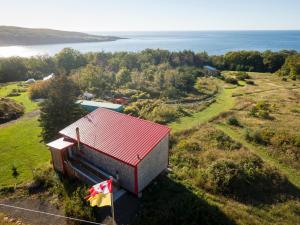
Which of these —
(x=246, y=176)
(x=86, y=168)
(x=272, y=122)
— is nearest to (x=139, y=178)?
(x=86, y=168)

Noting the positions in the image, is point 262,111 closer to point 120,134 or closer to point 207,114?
point 207,114

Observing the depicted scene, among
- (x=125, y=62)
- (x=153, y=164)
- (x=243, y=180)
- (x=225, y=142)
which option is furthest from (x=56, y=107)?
(x=125, y=62)

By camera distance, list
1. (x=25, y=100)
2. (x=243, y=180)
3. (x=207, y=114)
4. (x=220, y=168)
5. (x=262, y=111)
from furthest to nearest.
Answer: (x=25, y=100) < (x=207, y=114) < (x=262, y=111) < (x=220, y=168) < (x=243, y=180)

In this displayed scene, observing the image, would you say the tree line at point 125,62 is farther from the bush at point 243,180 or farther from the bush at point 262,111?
the bush at point 243,180

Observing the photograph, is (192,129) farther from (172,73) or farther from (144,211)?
(172,73)

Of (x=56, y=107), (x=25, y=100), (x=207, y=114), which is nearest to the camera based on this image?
(x=56, y=107)

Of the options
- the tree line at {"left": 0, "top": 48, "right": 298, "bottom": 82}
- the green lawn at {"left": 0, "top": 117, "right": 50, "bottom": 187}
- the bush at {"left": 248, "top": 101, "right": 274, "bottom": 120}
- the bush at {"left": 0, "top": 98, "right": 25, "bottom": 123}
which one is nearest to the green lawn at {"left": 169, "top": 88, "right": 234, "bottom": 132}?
the bush at {"left": 248, "top": 101, "right": 274, "bottom": 120}

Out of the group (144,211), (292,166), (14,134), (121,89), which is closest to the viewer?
(144,211)

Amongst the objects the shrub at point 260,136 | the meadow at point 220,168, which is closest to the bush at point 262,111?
the meadow at point 220,168

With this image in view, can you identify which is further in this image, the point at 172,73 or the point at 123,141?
the point at 172,73
